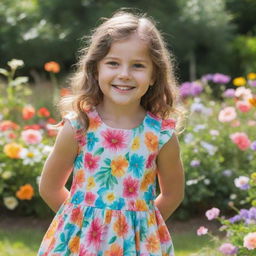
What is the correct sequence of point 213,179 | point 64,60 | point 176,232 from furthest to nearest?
point 64,60
point 213,179
point 176,232

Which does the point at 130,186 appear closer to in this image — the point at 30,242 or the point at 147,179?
the point at 147,179

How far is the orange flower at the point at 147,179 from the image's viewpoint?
269cm

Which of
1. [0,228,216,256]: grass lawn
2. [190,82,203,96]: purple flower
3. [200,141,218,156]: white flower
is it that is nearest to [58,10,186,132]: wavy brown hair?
[0,228,216,256]: grass lawn

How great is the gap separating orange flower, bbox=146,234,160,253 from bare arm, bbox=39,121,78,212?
404 millimetres

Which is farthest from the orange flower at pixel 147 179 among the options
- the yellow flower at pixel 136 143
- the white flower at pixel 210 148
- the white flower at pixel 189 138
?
the white flower at pixel 189 138

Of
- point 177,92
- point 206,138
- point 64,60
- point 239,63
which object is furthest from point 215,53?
point 177,92

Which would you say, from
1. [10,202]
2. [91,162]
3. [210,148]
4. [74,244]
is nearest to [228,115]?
[210,148]

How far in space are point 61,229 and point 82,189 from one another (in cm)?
16

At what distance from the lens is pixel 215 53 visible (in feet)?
41.9

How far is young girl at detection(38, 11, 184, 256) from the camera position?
8.59 feet

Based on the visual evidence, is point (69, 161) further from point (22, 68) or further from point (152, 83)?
point (22, 68)

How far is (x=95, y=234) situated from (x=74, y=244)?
9 centimetres

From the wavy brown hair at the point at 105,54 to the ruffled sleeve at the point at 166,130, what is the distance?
51 mm

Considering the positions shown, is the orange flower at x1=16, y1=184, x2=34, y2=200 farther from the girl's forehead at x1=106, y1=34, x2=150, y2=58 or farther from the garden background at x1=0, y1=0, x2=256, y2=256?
the girl's forehead at x1=106, y1=34, x2=150, y2=58
